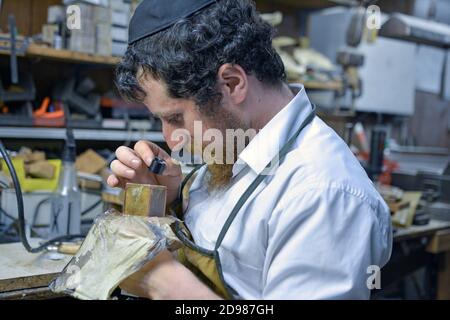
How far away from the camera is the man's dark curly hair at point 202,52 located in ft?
3.32

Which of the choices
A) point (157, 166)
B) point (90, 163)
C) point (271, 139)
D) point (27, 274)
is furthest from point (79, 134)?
point (271, 139)

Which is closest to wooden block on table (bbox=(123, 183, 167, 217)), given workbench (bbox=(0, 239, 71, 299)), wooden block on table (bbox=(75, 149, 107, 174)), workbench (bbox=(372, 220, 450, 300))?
workbench (bbox=(0, 239, 71, 299))

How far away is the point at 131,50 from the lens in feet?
3.51

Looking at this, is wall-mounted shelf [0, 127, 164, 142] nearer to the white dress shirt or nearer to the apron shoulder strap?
the apron shoulder strap

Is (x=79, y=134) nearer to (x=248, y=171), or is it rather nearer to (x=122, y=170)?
(x=122, y=170)

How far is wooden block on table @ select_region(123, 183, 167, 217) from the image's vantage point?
3.48 ft

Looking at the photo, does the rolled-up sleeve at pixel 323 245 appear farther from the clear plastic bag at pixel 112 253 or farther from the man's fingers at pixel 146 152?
the man's fingers at pixel 146 152

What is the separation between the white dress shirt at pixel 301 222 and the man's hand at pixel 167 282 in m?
0.11

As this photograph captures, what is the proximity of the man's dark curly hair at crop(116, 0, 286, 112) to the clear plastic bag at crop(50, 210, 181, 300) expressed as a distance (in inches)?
10.5

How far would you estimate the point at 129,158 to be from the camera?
3.82 ft

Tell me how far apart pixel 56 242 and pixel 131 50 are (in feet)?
2.29
